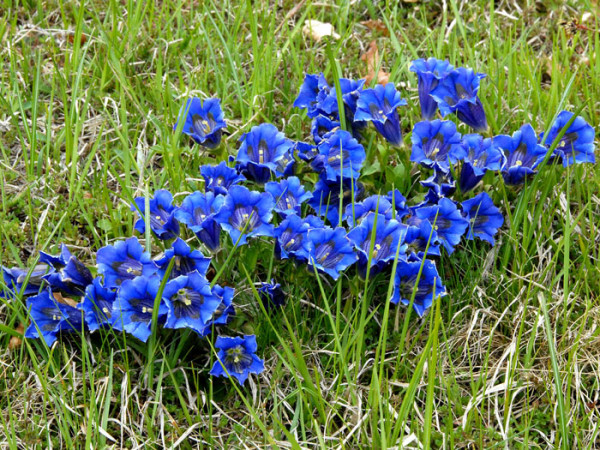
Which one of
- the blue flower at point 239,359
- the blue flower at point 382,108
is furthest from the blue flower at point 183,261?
the blue flower at point 382,108

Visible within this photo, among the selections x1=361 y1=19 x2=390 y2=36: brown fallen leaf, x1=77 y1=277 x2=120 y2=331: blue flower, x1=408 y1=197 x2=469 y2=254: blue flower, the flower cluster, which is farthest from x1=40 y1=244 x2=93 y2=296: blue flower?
x1=361 y1=19 x2=390 y2=36: brown fallen leaf

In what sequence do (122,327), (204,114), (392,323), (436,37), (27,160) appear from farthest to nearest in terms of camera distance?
(436,37)
(27,160)
(204,114)
(392,323)
(122,327)

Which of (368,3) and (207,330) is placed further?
(368,3)

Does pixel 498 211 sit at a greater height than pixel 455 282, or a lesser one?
greater

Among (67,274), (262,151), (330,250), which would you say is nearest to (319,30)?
(262,151)

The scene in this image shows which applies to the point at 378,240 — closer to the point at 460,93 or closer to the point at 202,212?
the point at 202,212

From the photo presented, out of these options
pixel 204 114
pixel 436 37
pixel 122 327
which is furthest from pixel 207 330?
pixel 436 37

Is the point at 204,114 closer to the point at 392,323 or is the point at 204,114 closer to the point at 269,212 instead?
the point at 269,212
